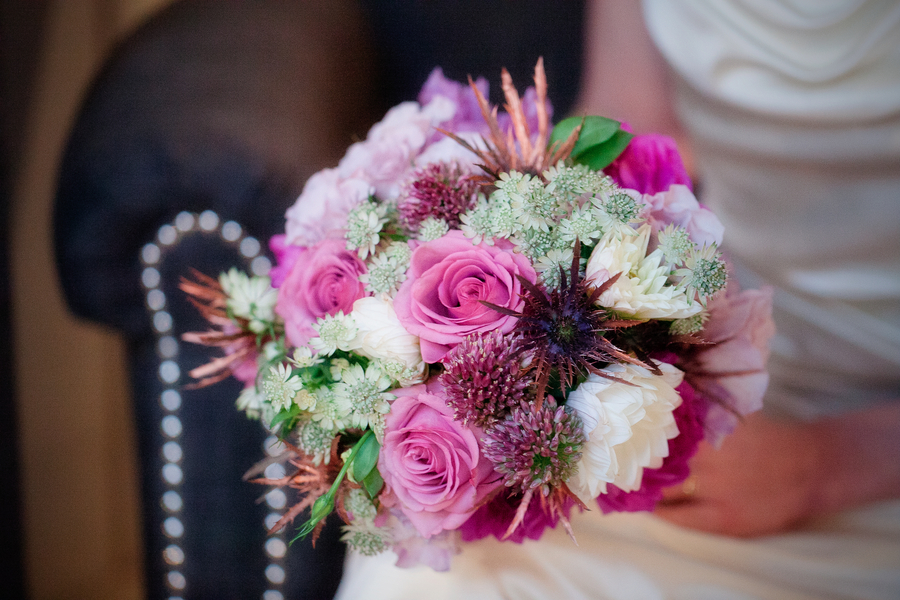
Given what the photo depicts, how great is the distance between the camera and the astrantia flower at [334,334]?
1.29 ft

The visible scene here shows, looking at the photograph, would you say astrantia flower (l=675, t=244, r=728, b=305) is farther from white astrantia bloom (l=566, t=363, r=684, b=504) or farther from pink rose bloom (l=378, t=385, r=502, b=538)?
pink rose bloom (l=378, t=385, r=502, b=538)

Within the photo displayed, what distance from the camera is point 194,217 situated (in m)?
0.75

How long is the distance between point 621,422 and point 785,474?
1.61 feet

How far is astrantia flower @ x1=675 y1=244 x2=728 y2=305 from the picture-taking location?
37cm

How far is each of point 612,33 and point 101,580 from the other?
1230 millimetres

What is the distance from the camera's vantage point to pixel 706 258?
1.24 feet

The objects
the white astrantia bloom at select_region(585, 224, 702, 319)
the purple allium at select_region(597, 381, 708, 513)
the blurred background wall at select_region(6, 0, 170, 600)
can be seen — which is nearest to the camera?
the white astrantia bloom at select_region(585, 224, 702, 319)

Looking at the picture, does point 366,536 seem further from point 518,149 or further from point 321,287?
point 518,149

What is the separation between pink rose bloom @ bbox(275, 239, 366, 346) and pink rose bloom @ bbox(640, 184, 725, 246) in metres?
0.22

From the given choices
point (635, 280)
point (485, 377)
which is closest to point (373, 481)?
point (485, 377)

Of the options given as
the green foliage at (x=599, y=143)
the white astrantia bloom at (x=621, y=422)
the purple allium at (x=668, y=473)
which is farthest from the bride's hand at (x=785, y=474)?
the green foliage at (x=599, y=143)

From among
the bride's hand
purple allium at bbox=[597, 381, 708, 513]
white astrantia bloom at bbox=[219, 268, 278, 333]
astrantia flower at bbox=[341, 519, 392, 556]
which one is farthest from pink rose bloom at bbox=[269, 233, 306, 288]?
the bride's hand

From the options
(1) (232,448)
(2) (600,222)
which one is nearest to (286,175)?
(1) (232,448)

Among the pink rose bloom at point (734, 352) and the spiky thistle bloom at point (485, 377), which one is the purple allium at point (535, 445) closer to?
the spiky thistle bloom at point (485, 377)
